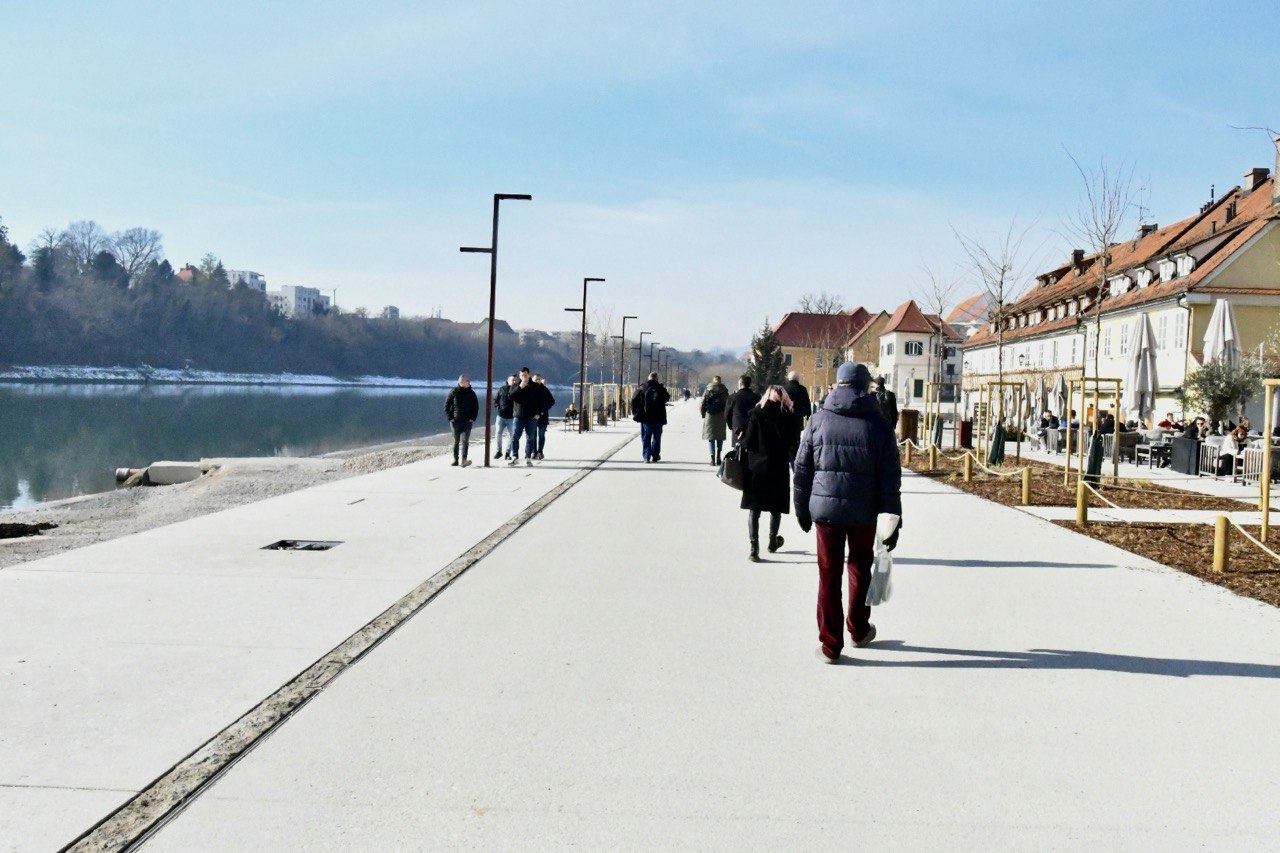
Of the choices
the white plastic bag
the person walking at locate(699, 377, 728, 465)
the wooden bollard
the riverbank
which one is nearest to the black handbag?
the white plastic bag

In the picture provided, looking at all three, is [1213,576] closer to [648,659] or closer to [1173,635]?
[1173,635]

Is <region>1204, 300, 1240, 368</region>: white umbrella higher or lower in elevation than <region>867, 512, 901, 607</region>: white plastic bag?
higher

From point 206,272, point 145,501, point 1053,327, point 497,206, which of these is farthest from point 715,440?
point 206,272

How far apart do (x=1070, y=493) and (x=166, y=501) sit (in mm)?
16608

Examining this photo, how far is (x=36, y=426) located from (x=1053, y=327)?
46.0 m

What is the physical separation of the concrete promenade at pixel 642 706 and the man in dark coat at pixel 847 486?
1.29ft

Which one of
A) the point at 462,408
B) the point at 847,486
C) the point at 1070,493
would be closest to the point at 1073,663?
the point at 847,486

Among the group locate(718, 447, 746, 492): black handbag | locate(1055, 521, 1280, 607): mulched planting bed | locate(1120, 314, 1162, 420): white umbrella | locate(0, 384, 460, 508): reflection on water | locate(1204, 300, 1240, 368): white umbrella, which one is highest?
locate(1204, 300, 1240, 368): white umbrella

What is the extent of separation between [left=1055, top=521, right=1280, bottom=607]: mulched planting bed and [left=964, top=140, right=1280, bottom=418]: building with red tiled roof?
629 inches

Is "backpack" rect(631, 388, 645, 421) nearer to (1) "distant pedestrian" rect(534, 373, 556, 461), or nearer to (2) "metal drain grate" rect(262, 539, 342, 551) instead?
(1) "distant pedestrian" rect(534, 373, 556, 461)

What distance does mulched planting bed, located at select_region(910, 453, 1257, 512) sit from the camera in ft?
52.2

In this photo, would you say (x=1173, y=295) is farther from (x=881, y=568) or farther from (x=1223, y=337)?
(x=881, y=568)

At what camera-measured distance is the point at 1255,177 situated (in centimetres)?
4422

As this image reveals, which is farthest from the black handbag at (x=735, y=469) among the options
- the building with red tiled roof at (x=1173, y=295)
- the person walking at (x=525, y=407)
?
the building with red tiled roof at (x=1173, y=295)
